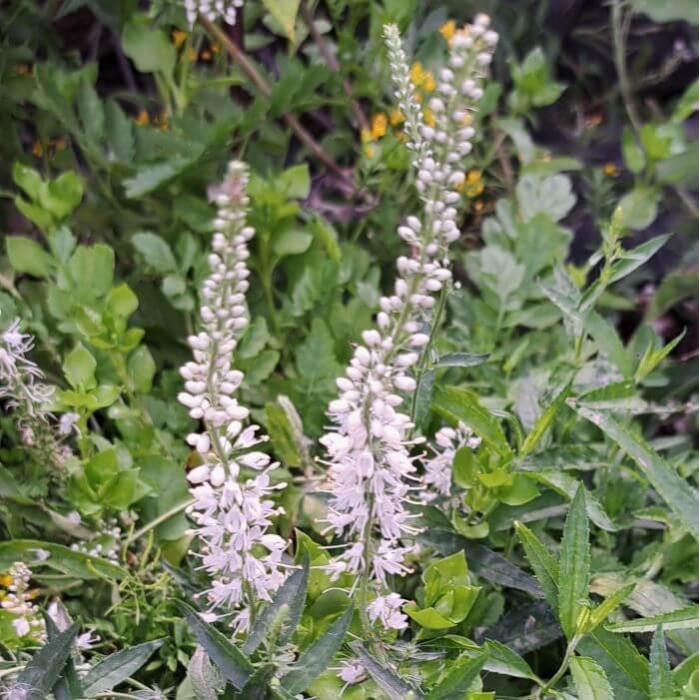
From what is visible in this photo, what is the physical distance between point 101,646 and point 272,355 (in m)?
0.35

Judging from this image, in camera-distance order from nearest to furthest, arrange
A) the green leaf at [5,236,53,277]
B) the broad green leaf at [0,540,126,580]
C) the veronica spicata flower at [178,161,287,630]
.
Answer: the veronica spicata flower at [178,161,287,630]
the broad green leaf at [0,540,126,580]
the green leaf at [5,236,53,277]

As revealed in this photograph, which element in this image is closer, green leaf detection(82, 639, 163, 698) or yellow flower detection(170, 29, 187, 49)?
green leaf detection(82, 639, 163, 698)

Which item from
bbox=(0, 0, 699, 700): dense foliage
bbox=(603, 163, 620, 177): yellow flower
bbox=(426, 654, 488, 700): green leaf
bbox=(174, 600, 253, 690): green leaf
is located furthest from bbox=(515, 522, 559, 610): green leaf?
bbox=(603, 163, 620, 177): yellow flower

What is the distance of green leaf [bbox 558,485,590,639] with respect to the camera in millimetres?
686

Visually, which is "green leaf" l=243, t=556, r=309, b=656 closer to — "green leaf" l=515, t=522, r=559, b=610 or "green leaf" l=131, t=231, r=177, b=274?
"green leaf" l=515, t=522, r=559, b=610

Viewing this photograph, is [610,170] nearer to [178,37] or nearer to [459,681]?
[178,37]

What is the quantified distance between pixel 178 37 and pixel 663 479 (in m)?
0.91

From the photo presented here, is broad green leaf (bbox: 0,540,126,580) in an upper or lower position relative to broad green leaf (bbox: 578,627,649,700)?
upper

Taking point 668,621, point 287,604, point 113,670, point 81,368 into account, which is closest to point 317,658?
point 287,604

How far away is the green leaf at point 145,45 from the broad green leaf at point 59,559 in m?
0.64

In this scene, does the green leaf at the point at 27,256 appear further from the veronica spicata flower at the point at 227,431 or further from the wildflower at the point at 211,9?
the veronica spicata flower at the point at 227,431

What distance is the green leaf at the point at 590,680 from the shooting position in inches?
25.9

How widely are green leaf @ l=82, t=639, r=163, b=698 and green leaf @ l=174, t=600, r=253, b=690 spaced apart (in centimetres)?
7

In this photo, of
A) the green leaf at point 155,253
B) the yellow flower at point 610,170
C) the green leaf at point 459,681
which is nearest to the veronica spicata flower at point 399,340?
the green leaf at point 459,681
